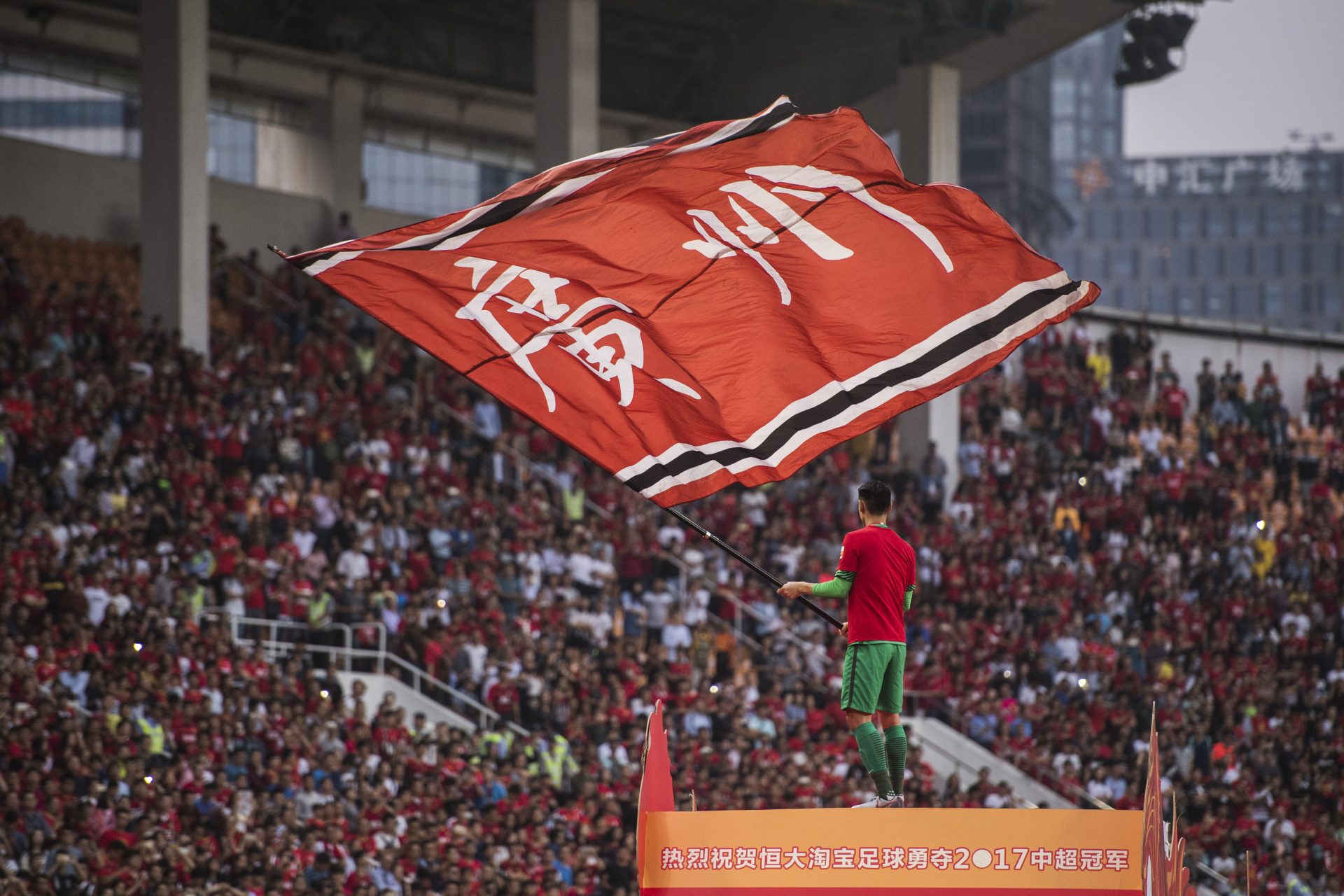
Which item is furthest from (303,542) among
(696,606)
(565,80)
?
(565,80)

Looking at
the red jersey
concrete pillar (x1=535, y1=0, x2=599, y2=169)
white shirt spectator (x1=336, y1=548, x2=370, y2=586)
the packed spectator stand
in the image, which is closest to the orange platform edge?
the red jersey

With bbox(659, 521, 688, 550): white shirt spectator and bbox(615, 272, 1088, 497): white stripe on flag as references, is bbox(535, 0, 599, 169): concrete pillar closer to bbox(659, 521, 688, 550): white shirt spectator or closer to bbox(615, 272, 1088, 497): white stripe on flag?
bbox(659, 521, 688, 550): white shirt spectator

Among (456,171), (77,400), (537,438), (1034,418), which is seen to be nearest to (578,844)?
(77,400)

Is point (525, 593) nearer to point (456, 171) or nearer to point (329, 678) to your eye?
point (329, 678)

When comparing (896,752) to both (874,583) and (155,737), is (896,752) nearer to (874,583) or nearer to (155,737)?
(874,583)

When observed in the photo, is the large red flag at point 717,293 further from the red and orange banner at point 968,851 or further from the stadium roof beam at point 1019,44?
the stadium roof beam at point 1019,44

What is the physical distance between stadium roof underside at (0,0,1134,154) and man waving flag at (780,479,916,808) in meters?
20.0

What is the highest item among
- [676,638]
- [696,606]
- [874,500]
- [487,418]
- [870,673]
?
[487,418]

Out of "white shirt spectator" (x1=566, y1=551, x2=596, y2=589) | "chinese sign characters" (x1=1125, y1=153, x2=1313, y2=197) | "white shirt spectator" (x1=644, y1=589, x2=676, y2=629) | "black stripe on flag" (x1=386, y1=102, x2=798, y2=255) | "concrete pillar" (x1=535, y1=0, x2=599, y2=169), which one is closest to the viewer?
"black stripe on flag" (x1=386, y1=102, x2=798, y2=255)

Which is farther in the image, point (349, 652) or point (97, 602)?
point (349, 652)

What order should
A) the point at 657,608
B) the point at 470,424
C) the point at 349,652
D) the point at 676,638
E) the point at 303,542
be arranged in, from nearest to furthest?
the point at 349,652 < the point at 303,542 < the point at 676,638 < the point at 657,608 < the point at 470,424

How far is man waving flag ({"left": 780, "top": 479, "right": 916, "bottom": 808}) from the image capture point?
8.38 meters

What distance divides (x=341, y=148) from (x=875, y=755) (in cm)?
2509

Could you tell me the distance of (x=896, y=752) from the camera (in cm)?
858
